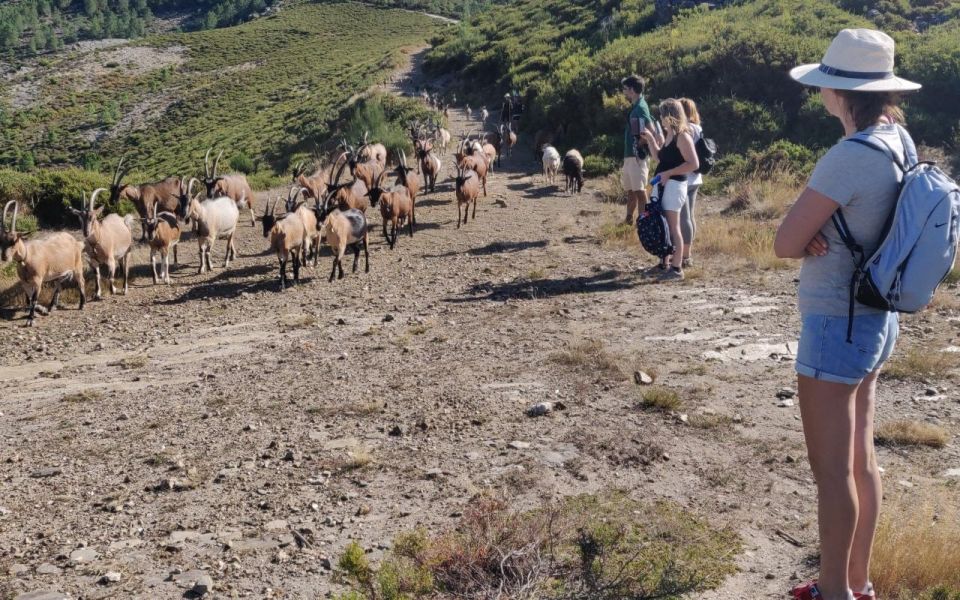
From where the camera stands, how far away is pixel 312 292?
11.5 metres

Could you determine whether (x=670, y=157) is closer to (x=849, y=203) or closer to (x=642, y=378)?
(x=642, y=378)

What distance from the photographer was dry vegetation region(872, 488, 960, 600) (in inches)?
145

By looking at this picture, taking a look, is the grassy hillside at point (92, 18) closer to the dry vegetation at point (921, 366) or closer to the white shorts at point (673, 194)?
the white shorts at point (673, 194)

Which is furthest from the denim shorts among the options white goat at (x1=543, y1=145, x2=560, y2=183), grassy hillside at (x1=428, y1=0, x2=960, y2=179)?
white goat at (x1=543, y1=145, x2=560, y2=183)

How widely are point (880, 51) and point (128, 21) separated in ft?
457

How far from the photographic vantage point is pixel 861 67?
316cm

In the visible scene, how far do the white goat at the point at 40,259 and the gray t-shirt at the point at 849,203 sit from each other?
1012 cm

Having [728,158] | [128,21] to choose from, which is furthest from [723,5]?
[128,21]

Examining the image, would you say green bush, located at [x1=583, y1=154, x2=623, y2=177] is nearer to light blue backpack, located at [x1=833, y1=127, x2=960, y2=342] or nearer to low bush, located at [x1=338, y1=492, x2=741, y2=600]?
low bush, located at [x1=338, y1=492, x2=741, y2=600]

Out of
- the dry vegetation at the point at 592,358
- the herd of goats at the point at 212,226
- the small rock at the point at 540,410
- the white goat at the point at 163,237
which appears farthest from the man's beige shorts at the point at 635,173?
the white goat at the point at 163,237

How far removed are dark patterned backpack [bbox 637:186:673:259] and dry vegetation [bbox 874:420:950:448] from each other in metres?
3.85

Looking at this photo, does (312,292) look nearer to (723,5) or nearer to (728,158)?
(728,158)

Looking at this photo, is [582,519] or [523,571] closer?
[523,571]

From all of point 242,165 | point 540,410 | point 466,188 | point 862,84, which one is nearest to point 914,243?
point 862,84
